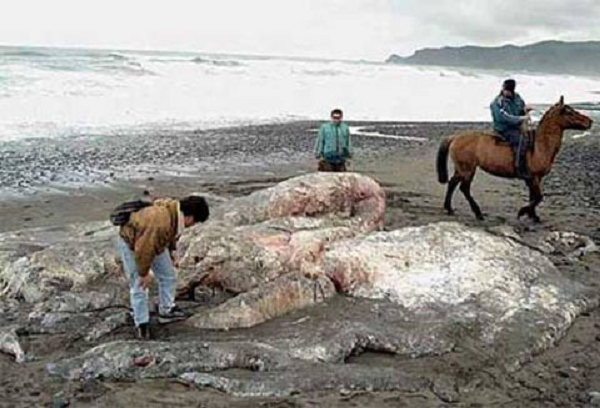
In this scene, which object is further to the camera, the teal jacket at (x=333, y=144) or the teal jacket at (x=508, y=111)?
the teal jacket at (x=333, y=144)

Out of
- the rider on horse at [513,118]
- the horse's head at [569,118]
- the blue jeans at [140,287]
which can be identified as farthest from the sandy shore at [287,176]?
the horse's head at [569,118]

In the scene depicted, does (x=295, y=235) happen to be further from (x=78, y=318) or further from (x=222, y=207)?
(x=78, y=318)

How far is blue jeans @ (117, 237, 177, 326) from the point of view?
6547 millimetres

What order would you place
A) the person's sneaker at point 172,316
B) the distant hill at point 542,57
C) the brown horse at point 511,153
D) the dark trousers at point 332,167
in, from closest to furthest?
1. the person's sneaker at point 172,316
2. the brown horse at point 511,153
3. the dark trousers at point 332,167
4. the distant hill at point 542,57

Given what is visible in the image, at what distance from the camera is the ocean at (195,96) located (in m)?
28.3

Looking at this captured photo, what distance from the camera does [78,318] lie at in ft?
23.2

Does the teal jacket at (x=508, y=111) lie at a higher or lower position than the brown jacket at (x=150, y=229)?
higher

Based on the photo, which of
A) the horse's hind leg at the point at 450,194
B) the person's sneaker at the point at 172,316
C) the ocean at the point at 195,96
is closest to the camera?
the person's sneaker at the point at 172,316

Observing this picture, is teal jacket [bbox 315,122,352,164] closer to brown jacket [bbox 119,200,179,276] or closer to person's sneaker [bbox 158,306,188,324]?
person's sneaker [bbox 158,306,188,324]

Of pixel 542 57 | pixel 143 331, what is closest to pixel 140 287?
pixel 143 331

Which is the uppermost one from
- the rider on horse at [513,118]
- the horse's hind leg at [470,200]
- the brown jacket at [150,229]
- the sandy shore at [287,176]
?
the rider on horse at [513,118]

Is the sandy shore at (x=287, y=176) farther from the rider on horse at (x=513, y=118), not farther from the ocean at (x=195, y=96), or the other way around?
the ocean at (x=195, y=96)

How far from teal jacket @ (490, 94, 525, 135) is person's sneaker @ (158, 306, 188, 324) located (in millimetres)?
6782

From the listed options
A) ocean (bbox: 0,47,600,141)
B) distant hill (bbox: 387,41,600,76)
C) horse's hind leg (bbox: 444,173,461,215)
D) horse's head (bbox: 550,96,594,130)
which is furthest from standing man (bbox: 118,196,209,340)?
distant hill (bbox: 387,41,600,76)
